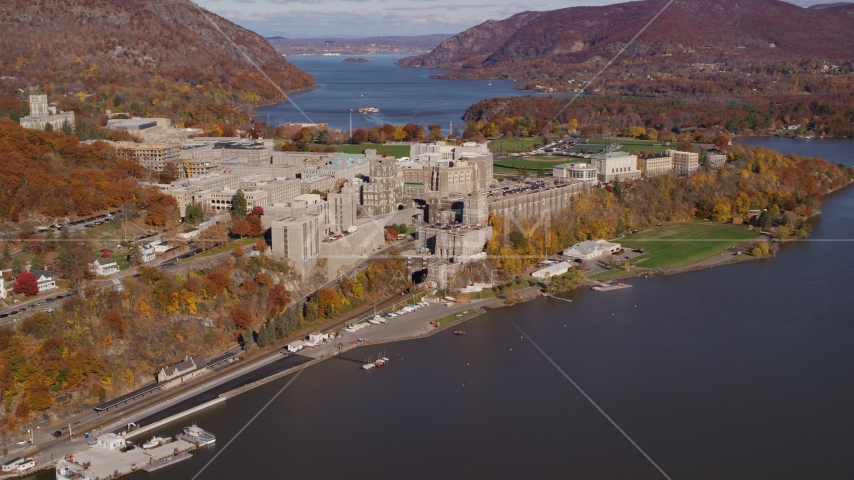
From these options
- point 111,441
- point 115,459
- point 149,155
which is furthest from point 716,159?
point 115,459

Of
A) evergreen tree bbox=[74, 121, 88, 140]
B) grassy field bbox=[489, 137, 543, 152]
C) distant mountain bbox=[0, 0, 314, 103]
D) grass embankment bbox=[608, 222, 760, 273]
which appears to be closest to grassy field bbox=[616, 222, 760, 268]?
grass embankment bbox=[608, 222, 760, 273]

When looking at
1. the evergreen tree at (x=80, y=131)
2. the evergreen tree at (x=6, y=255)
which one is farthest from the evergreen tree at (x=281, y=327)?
the evergreen tree at (x=80, y=131)

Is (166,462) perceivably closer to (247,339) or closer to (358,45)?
(247,339)

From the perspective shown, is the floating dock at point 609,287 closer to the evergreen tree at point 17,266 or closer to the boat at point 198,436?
the boat at point 198,436

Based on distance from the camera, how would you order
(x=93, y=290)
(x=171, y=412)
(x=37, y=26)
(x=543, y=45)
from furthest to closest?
(x=543, y=45) → (x=37, y=26) → (x=93, y=290) → (x=171, y=412)

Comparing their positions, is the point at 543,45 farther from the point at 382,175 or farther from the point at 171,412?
the point at 171,412

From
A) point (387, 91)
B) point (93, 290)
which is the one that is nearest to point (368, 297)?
point (93, 290)
